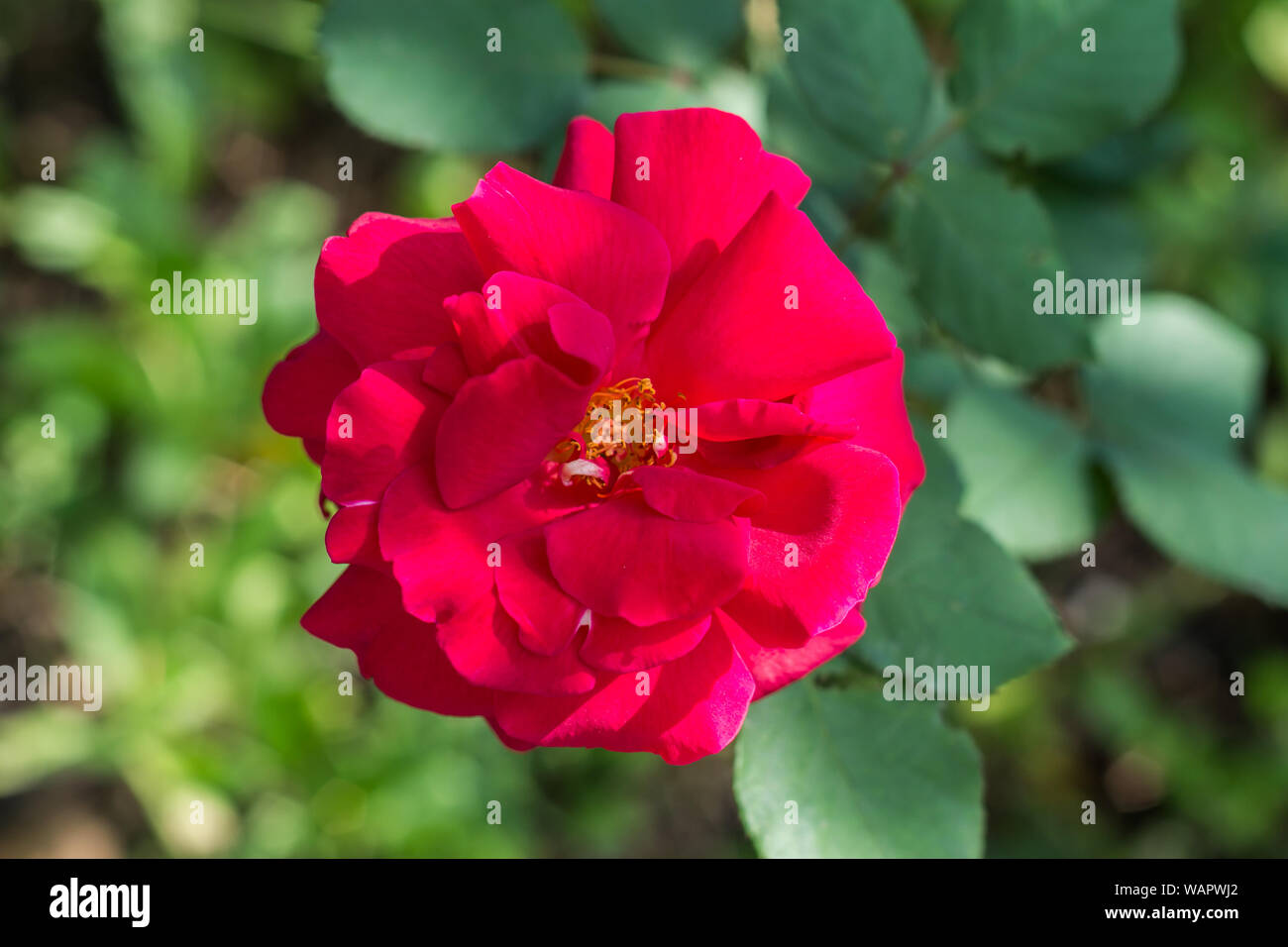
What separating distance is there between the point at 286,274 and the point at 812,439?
6.90ft

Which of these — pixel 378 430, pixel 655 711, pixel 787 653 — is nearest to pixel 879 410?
pixel 787 653

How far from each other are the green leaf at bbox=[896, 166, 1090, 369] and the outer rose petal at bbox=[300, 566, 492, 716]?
0.79 metres

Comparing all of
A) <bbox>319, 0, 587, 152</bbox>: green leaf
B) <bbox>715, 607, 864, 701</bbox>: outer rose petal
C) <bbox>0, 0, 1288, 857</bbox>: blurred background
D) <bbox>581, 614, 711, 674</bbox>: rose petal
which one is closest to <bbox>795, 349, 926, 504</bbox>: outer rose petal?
<bbox>715, 607, 864, 701</bbox>: outer rose petal

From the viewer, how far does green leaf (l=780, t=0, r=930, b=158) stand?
1.28m

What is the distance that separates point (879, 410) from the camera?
1.04 m

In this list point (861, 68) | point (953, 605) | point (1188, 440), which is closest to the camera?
point (953, 605)

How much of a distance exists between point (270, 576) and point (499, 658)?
1825 millimetres

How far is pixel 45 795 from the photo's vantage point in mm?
2697

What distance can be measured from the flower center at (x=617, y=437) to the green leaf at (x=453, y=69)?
0.57 m

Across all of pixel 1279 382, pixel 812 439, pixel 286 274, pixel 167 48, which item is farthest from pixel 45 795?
pixel 1279 382

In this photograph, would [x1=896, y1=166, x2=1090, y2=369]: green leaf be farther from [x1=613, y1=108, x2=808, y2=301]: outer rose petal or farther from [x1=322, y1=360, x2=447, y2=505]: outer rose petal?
[x1=322, y1=360, x2=447, y2=505]: outer rose petal

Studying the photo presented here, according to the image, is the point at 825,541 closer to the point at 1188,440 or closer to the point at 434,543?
the point at 434,543

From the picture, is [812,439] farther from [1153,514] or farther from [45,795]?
[45,795]

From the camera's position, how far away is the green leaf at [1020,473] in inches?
62.6
